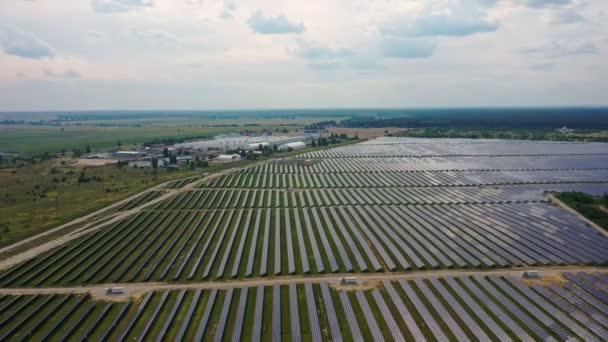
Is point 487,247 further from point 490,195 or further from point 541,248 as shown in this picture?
point 490,195

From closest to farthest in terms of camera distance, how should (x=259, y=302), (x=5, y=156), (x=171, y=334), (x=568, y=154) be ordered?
(x=171, y=334) < (x=259, y=302) < (x=568, y=154) < (x=5, y=156)

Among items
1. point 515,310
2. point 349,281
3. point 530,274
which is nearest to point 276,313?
point 349,281

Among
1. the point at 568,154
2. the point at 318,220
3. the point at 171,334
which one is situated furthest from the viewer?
the point at 568,154

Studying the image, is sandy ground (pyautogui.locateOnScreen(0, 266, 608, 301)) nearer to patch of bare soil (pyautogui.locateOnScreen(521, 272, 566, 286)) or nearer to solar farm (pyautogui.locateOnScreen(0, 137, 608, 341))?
patch of bare soil (pyautogui.locateOnScreen(521, 272, 566, 286))

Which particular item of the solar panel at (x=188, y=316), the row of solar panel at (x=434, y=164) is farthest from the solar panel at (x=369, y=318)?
the row of solar panel at (x=434, y=164)

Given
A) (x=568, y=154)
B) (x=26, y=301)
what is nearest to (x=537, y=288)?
(x=26, y=301)

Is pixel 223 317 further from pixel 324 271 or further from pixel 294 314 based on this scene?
pixel 324 271

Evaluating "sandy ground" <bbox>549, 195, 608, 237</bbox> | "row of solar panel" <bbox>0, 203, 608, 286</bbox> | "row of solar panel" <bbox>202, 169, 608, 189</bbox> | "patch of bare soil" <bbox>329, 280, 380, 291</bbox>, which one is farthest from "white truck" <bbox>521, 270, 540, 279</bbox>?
"row of solar panel" <bbox>202, 169, 608, 189</bbox>

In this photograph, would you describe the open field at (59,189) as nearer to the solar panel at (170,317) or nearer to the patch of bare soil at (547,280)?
the solar panel at (170,317)
